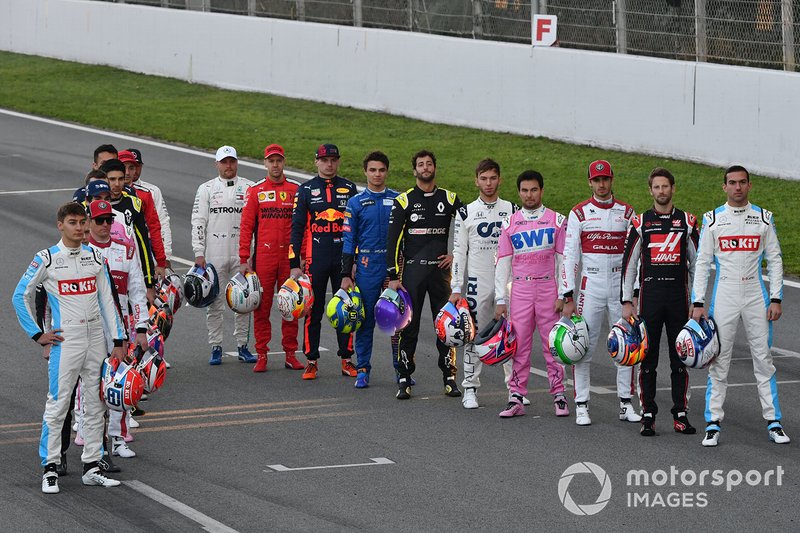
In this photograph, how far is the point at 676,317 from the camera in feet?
38.7

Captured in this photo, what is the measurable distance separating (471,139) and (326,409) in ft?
47.1

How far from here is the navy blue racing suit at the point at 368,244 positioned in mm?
13398

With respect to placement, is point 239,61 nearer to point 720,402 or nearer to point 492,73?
point 492,73

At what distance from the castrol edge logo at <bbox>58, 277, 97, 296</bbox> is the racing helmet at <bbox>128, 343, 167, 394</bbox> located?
1.00 meters

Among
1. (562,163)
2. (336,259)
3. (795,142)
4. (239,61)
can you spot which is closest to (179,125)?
(239,61)

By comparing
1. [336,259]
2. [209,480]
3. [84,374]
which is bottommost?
[209,480]

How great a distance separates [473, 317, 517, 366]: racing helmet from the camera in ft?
40.5

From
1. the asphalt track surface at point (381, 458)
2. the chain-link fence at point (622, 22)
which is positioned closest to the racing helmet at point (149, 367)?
the asphalt track surface at point (381, 458)

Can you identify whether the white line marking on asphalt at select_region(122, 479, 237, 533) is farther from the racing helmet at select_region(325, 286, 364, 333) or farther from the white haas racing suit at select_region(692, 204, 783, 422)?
the white haas racing suit at select_region(692, 204, 783, 422)

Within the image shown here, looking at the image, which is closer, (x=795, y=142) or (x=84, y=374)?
(x=84, y=374)

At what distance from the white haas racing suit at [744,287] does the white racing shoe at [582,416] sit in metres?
1.10

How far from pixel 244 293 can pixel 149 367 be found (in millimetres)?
2549

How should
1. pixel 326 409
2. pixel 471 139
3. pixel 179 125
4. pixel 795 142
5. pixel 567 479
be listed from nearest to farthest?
pixel 567 479 → pixel 326 409 → pixel 795 142 → pixel 471 139 → pixel 179 125

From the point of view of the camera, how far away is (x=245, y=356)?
1467 centimetres
